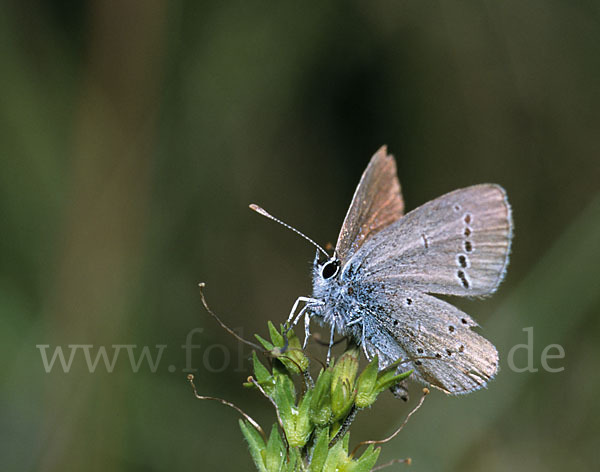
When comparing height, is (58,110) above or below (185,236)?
above

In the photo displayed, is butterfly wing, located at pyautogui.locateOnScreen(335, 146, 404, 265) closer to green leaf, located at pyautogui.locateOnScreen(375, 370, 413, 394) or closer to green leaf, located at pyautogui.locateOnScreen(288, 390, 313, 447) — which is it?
green leaf, located at pyautogui.locateOnScreen(375, 370, 413, 394)

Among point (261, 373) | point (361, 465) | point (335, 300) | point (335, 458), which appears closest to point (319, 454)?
point (335, 458)

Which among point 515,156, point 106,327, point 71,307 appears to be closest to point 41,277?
point 71,307

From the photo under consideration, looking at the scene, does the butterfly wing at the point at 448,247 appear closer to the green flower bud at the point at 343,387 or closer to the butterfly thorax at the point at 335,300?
the butterfly thorax at the point at 335,300

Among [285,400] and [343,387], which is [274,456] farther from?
[343,387]

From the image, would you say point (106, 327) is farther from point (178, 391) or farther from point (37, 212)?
point (37, 212)

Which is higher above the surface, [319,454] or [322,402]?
[322,402]

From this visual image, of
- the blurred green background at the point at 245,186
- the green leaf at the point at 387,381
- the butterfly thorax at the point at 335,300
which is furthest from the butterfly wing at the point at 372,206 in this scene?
the blurred green background at the point at 245,186
